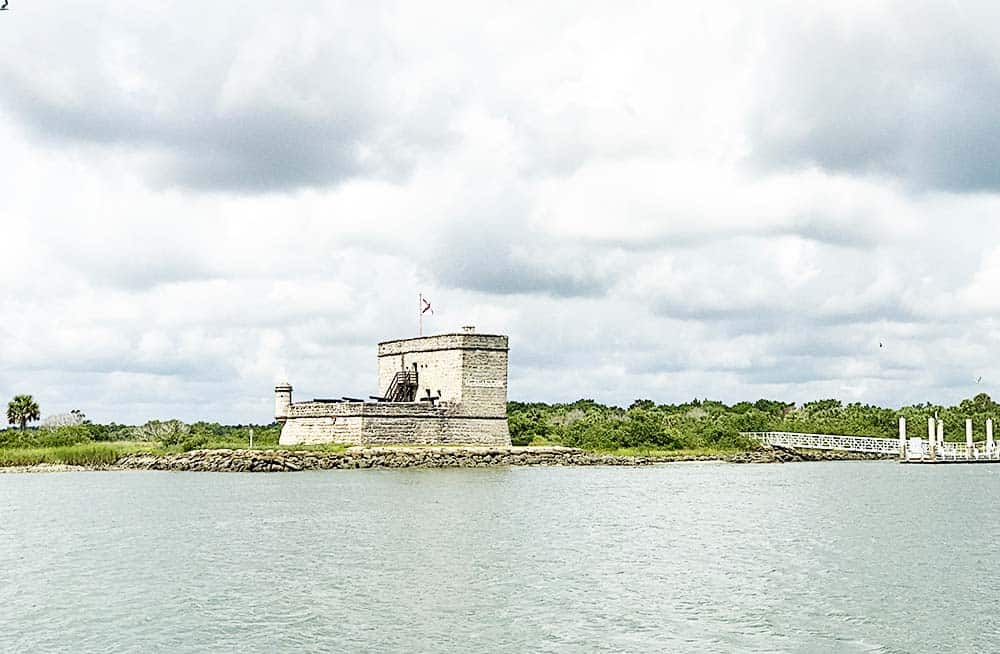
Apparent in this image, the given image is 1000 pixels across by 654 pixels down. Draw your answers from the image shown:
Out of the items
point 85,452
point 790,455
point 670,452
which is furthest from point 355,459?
point 790,455

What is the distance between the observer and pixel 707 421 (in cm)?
8669

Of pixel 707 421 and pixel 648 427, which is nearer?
Result: pixel 648 427

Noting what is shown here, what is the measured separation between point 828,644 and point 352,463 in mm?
42923

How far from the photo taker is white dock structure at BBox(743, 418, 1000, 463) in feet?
215

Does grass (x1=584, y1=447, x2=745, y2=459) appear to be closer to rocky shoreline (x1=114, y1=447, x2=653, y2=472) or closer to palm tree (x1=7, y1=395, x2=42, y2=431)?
rocky shoreline (x1=114, y1=447, x2=653, y2=472)

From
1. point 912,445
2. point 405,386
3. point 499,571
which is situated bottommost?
point 499,571

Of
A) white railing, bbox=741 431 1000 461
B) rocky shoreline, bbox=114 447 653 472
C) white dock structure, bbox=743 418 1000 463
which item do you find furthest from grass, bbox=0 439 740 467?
white dock structure, bbox=743 418 1000 463

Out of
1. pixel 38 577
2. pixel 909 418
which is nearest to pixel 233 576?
pixel 38 577

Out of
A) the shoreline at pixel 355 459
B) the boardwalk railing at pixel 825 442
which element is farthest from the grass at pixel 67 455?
the boardwalk railing at pixel 825 442

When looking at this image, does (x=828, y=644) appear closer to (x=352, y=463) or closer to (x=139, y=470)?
(x=352, y=463)

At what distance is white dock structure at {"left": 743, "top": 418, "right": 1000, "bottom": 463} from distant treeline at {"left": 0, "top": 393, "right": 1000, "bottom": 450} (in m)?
2.67

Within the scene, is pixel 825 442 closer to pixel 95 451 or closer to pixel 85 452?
pixel 95 451

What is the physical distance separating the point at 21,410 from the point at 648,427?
4002 cm

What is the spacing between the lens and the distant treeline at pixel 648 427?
72375 mm
